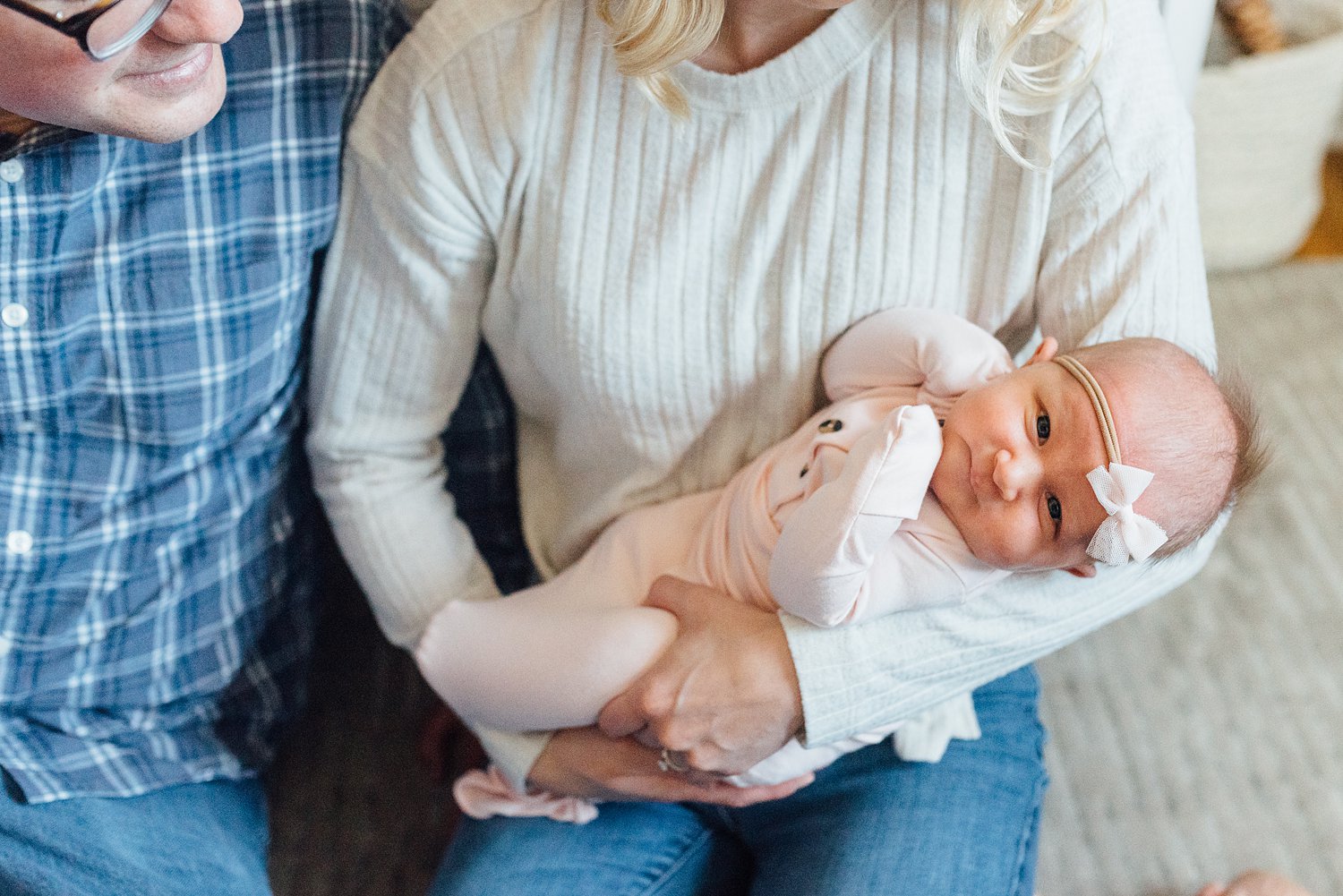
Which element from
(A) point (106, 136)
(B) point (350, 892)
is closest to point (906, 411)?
(A) point (106, 136)

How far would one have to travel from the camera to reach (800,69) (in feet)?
3.21

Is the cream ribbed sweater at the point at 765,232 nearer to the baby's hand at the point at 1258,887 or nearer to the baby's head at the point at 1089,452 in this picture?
the baby's head at the point at 1089,452

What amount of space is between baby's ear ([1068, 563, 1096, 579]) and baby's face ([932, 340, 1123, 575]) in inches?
1.5

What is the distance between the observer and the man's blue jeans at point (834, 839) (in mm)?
1110

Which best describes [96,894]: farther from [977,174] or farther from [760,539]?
[977,174]

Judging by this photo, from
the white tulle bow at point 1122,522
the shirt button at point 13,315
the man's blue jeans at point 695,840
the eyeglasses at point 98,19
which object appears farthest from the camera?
the man's blue jeans at point 695,840

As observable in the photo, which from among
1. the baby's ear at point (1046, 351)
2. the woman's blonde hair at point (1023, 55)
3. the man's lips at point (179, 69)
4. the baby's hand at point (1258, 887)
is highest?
the man's lips at point (179, 69)

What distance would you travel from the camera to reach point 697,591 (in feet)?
3.56

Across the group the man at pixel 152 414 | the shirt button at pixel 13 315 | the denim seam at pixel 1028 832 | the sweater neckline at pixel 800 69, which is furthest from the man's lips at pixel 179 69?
the denim seam at pixel 1028 832

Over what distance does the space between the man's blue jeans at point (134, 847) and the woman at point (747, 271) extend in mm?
225

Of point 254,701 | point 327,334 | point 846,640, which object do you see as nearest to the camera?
point 846,640

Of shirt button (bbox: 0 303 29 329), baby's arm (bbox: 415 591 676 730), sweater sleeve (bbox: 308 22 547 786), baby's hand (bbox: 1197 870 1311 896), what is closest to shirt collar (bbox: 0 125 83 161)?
shirt button (bbox: 0 303 29 329)

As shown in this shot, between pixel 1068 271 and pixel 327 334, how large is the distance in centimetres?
71

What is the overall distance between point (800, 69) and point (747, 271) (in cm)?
18
